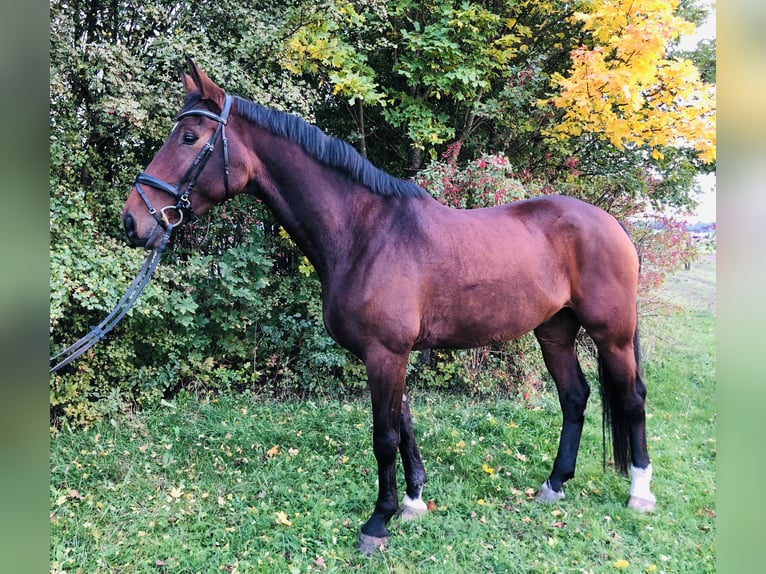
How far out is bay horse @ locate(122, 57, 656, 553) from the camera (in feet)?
7.61

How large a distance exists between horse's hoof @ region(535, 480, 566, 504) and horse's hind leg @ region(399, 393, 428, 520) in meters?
0.81

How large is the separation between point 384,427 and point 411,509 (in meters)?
0.73

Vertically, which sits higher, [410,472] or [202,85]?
[202,85]

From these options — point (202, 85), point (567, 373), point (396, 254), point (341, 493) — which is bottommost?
point (341, 493)

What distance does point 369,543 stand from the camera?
2.57 m

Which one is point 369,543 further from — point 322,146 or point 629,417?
point 322,146

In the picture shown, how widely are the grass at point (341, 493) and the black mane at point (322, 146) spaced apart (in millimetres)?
2074

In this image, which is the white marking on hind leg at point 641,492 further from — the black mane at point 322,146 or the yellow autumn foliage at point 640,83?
the yellow autumn foliage at point 640,83

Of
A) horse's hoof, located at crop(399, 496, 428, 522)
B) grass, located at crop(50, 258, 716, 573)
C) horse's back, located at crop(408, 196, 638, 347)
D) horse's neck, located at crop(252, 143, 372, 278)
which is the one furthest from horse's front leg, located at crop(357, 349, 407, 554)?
horse's neck, located at crop(252, 143, 372, 278)

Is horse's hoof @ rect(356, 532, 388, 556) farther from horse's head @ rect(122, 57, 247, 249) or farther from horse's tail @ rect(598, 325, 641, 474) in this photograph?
horse's head @ rect(122, 57, 247, 249)

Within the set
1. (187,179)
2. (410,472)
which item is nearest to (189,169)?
(187,179)

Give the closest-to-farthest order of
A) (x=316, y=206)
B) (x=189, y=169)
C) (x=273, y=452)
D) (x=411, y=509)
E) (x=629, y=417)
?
1. (x=189, y=169)
2. (x=316, y=206)
3. (x=411, y=509)
4. (x=629, y=417)
5. (x=273, y=452)
